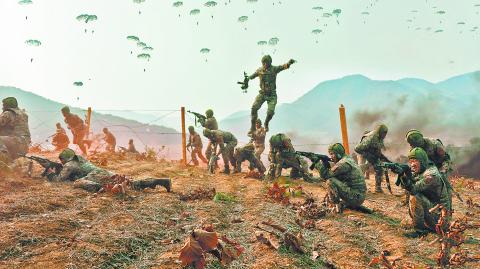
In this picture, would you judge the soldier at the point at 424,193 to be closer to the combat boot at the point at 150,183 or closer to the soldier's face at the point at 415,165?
the soldier's face at the point at 415,165

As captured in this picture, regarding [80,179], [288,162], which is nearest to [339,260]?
[80,179]

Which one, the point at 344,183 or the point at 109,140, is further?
the point at 109,140

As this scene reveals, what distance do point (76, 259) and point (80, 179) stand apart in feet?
16.3

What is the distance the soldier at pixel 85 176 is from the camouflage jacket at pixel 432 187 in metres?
5.52

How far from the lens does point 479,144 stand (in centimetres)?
2588

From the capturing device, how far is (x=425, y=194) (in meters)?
5.56

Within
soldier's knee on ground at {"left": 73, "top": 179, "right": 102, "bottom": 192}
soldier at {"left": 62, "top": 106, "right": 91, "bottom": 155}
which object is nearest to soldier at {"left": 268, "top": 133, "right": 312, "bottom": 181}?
soldier's knee on ground at {"left": 73, "top": 179, "right": 102, "bottom": 192}

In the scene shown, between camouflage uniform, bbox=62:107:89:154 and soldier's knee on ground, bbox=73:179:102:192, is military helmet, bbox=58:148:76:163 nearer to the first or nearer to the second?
soldier's knee on ground, bbox=73:179:102:192

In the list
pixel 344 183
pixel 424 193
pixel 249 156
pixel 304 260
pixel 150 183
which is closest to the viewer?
pixel 304 260

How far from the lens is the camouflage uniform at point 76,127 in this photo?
17209mm

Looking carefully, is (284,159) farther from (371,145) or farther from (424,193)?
(424,193)

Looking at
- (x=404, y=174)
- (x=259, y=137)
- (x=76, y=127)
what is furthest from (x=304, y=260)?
(x=76, y=127)

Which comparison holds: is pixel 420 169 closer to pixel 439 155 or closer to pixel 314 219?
pixel 314 219

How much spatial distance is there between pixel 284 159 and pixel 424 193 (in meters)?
6.41
